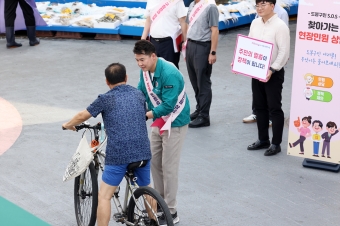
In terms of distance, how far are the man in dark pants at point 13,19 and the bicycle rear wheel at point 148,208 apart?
323 inches

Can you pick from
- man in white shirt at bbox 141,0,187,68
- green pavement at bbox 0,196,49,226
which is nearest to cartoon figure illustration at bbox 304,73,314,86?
man in white shirt at bbox 141,0,187,68

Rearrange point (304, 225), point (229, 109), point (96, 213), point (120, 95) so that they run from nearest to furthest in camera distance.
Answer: point (120, 95) < point (96, 213) < point (304, 225) < point (229, 109)

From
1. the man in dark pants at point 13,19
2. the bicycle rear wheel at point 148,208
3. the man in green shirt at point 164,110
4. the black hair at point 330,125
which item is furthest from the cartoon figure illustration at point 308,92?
the man in dark pants at point 13,19

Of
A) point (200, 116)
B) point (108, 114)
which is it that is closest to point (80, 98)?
point (200, 116)

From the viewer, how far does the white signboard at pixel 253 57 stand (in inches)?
289

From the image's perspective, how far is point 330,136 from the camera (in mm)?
7180

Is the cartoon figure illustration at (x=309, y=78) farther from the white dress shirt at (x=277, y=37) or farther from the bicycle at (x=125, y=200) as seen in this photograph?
the bicycle at (x=125, y=200)

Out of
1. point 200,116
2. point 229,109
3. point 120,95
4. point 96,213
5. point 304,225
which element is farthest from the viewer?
point 229,109

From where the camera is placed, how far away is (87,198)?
19.3 feet

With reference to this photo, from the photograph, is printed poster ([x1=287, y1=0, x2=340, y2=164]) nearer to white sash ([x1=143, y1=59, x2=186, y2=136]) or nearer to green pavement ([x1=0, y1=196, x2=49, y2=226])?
white sash ([x1=143, y1=59, x2=186, y2=136])

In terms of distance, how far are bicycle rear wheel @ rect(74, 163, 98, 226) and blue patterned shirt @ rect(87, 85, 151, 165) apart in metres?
0.40

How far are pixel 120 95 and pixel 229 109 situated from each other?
426cm

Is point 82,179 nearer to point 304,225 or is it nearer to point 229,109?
point 304,225

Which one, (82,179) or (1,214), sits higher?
(82,179)
